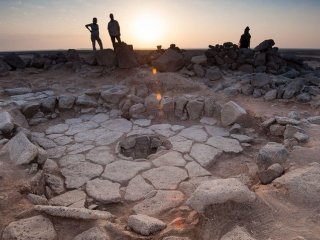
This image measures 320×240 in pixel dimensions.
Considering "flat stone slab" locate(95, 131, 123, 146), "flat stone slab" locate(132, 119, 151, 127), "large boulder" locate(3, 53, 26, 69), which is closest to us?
"flat stone slab" locate(95, 131, 123, 146)

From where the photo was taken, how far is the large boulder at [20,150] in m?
3.82

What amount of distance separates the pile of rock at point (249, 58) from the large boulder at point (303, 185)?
6.98 metres

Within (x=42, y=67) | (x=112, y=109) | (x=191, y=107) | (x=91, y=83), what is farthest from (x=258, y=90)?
(x=42, y=67)

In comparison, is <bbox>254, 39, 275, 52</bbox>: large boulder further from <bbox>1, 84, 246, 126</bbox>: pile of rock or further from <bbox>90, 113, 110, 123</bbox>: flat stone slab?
<bbox>90, 113, 110, 123</bbox>: flat stone slab

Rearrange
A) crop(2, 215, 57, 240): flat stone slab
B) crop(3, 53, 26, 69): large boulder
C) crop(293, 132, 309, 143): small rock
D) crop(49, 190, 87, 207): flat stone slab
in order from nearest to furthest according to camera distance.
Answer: crop(2, 215, 57, 240): flat stone slab → crop(49, 190, 87, 207): flat stone slab → crop(293, 132, 309, 143): small rock → crop(3, 53, 26, 69): large boulder

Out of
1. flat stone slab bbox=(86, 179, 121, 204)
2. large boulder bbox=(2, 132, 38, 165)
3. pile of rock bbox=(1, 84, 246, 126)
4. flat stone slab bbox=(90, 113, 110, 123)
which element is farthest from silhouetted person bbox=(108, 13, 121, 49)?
flat stone slab bbox=(86, 179, 121, 204)

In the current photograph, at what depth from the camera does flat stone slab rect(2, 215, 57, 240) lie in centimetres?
241

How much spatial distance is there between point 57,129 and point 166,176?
308cm

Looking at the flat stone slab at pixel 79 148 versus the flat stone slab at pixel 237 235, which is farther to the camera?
the flat stone slab at pixel 79 148

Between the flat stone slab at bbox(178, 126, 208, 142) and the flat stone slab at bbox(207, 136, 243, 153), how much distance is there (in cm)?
18

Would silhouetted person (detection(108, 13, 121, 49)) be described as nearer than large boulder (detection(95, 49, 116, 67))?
No

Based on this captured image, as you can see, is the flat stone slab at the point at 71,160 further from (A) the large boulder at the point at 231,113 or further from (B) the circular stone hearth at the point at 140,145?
(A) the large boulder at the point at 231,113

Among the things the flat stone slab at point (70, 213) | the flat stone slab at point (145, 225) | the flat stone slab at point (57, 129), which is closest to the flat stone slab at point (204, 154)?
the flat stone slab at point (145, 225)

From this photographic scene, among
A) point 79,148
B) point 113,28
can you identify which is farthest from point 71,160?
point 113,28
